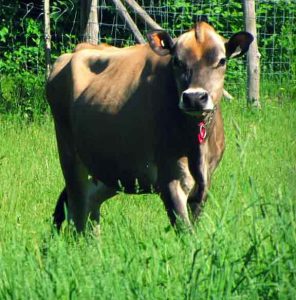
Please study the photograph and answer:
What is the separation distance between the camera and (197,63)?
8445mm

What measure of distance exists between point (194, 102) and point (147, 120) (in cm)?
65

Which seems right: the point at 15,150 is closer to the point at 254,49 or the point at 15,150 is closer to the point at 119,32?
the point at 254,49

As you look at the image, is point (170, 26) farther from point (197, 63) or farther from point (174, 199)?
point (174, 199)

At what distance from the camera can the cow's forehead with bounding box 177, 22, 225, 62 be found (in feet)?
27.8

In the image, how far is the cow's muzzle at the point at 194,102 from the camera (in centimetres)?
805

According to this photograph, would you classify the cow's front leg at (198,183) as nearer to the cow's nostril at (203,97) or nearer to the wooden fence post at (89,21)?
the cow's nostril at (203,97)

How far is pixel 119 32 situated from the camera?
1772 centimetres

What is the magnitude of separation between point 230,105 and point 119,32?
340 centimetres

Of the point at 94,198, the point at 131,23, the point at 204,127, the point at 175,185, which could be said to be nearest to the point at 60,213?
the point at 94,198

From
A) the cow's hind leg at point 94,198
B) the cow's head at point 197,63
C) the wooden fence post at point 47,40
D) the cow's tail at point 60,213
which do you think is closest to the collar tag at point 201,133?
the cow's head at point 197,63

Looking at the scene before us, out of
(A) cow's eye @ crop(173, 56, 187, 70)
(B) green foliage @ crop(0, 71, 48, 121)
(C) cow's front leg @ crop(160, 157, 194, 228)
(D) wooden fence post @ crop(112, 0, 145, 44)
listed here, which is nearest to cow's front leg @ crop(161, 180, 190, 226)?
(C) cow's front leg @ crop(160, 157, 194, 228)

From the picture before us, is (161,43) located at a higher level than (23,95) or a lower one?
higher

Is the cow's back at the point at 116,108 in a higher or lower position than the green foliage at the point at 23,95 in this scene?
higher

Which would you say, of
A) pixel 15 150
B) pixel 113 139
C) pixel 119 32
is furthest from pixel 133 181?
pixel 119 32
